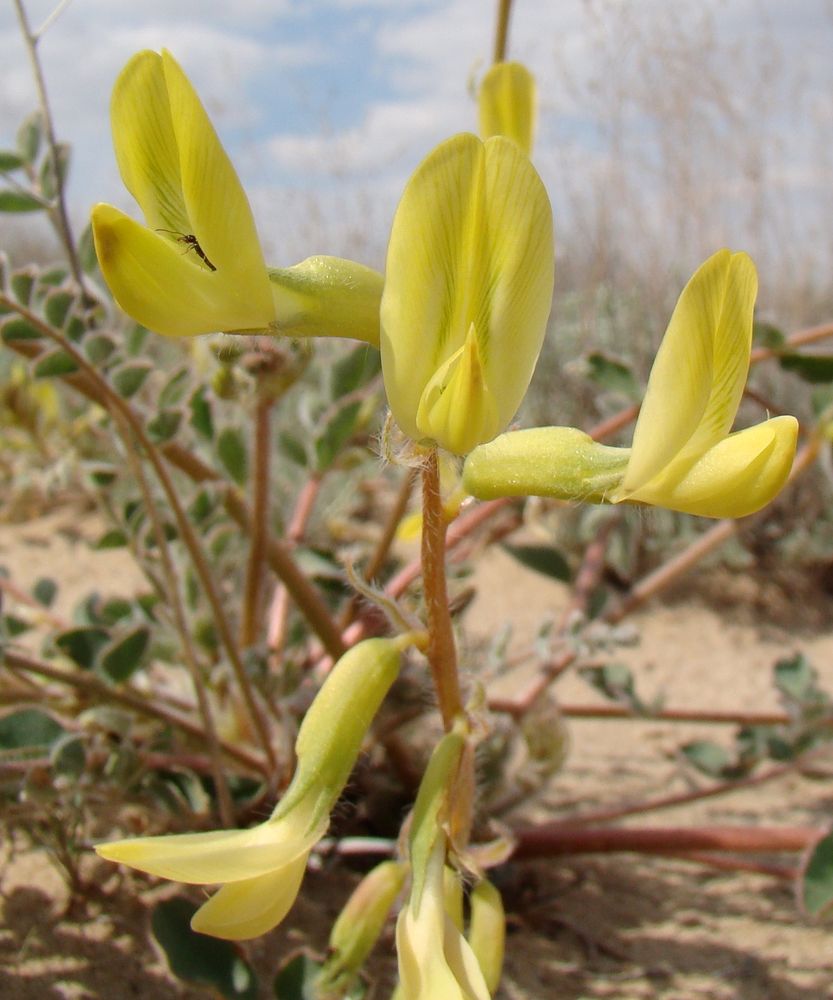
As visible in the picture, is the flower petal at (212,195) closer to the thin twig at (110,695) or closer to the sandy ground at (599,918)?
the thin twig at (110,695)

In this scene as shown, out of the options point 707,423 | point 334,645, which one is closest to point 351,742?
point 707,423

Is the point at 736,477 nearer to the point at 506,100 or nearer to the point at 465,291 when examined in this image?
the point at 465,291

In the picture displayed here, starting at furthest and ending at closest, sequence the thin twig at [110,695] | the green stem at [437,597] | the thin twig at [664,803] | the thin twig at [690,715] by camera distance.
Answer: the thin twig at [690,715], the thin twig at [664,803], the thin twig at [110,695], the green stem at [437,597]

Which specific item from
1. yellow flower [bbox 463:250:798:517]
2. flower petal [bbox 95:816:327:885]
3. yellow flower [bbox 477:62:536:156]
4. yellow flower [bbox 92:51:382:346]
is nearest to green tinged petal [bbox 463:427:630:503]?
yellow flower [bbox 463:250:798:517]

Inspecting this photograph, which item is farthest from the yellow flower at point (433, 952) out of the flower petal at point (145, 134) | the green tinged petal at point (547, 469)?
the flower petal at point (145, 134)

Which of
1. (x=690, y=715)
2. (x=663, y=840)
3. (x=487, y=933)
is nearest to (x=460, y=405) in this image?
(x=487, y=933)

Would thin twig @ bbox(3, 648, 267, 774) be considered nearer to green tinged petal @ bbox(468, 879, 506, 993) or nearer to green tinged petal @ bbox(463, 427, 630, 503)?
green tinged petal @ bbox(468, 879, 506, 993)
